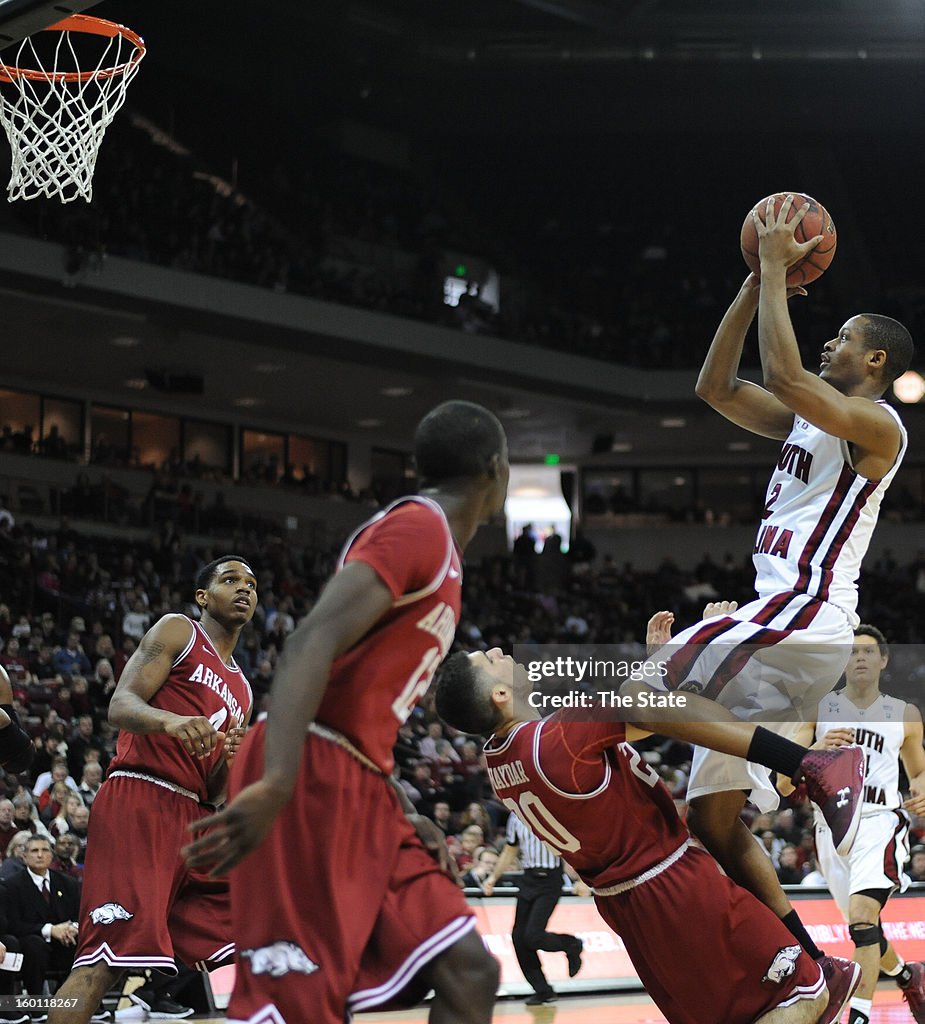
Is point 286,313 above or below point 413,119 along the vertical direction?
below

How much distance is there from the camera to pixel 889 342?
16.4ft

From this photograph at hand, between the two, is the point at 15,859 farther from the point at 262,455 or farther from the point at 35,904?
the point at 262,455

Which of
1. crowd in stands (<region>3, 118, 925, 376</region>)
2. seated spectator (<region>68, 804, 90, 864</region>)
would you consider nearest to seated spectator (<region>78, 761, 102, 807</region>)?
seated spectator (<region>68, 804, 90, 864</region>)

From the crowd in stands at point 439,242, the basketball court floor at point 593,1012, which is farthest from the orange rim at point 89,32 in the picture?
the crowd in stands at point 439,242

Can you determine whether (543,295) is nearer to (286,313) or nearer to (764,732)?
(286,313)

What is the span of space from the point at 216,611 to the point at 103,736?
9068 millimetres

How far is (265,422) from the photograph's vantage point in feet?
94.5

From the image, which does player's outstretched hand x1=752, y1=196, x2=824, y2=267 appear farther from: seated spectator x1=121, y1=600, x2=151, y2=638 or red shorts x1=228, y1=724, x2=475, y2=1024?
seated spectator x1=121, y1=600, x2=151, y2=638

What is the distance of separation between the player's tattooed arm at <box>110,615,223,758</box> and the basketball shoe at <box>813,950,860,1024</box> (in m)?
2.37

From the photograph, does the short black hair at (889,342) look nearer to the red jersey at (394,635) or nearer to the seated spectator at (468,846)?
the red jersey at (394,635)

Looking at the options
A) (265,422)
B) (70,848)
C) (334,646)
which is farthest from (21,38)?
(265,422)

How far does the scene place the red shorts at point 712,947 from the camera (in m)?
4.70

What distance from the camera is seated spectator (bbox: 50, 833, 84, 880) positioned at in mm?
10250

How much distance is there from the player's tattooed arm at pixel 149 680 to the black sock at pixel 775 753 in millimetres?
1983
